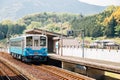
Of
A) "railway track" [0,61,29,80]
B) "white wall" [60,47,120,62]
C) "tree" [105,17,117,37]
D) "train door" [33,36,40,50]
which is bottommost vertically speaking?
"railway track" [0,61,29,80]

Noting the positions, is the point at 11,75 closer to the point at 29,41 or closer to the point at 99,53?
the point at 29,41

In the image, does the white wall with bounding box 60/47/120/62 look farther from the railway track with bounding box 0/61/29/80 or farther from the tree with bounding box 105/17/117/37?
the tree with bounding box 105/17/117/37

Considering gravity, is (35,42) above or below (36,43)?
above

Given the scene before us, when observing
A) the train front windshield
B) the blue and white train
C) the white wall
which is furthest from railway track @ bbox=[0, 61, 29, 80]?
the white wall

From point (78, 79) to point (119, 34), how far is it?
12258 cm

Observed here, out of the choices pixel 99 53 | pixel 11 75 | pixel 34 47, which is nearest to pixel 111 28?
pixel 99 53

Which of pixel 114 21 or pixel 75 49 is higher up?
pixel 114 21

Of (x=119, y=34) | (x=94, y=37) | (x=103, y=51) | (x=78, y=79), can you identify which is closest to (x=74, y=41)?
(x=103, y=51)

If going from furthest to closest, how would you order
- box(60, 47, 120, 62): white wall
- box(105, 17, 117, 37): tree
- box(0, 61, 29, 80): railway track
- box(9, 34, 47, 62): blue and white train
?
box(105, 17, 117, 37): tree → box(9, 34, 47, 62): blue and white train → box(60, 47, 120, 62): white wall → box(0, 61, 29, 80): railway track

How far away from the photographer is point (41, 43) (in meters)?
36.0

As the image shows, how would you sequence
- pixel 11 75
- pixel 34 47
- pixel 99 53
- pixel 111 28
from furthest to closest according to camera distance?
1. pixel 111 28
2. pixel 99 53
3. pixel 34 47
4. pixel 11 75

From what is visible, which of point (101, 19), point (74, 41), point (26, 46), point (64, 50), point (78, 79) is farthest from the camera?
point (101, 19)

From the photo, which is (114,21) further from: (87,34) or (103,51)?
(103,51)

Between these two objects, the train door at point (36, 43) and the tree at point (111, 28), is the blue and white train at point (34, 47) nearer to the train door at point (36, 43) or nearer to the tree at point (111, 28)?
the train door at point (36, 43)
